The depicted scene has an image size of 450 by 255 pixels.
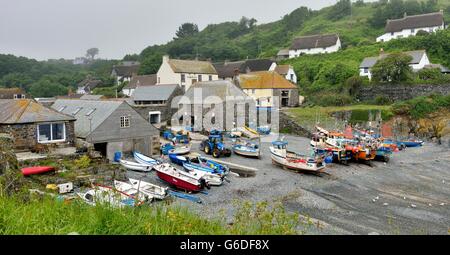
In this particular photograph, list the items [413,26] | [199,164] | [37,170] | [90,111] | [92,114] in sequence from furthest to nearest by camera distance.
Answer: [413,26], [90,111], [92,114], [199,164], [37,170]

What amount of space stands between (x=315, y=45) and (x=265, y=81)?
29454 millimetres

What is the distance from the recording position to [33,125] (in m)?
22.8

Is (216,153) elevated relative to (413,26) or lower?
lower

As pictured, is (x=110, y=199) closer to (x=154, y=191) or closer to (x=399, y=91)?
(x=154, y=191)

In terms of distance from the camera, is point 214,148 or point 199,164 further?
point 214,148

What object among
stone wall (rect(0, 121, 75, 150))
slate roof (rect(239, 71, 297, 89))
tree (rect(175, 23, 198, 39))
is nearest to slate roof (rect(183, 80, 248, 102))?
slate roof (rect(239, 71, 297, 89))

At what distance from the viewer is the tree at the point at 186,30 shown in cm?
13412

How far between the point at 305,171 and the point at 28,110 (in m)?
18.1

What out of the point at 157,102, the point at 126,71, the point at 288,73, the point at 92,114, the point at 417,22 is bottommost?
the point at 92,114

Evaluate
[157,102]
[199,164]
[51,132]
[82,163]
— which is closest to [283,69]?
[157,102]

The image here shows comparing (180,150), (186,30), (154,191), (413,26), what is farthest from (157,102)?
(186,30)

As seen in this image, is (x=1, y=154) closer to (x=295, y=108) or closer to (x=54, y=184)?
(x=54, y=184)

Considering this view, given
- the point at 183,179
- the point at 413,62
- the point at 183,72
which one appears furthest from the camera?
the point at 183,72

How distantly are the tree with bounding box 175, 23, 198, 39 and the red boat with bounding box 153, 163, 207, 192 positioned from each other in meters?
118
